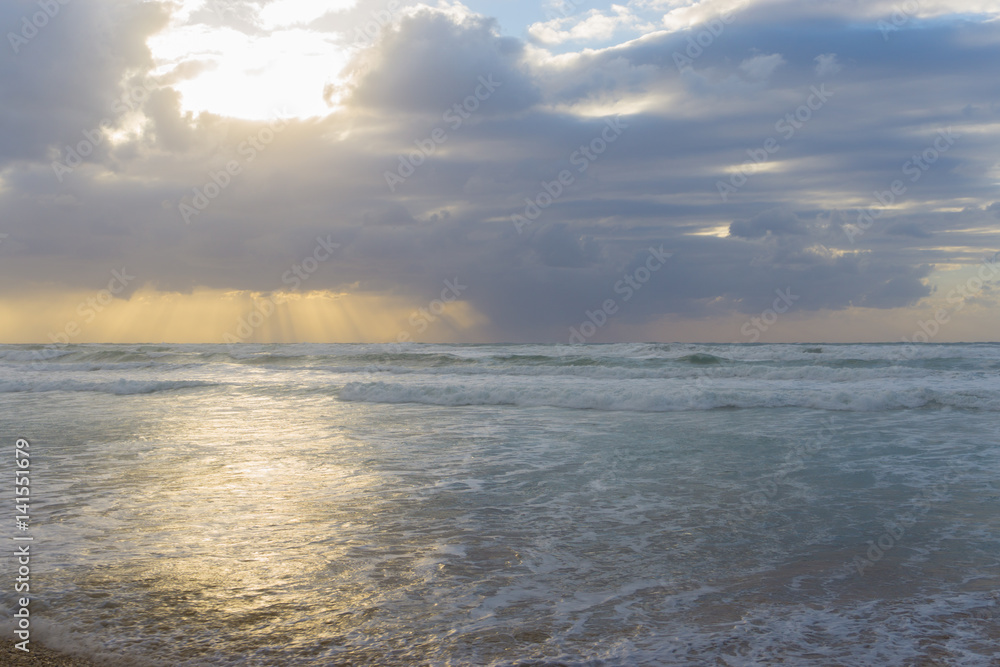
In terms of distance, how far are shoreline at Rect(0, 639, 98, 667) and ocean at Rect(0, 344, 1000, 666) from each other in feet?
0.30

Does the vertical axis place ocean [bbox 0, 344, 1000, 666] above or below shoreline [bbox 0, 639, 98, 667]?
below

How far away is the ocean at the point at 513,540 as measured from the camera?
425 cm

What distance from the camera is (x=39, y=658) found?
3.97m

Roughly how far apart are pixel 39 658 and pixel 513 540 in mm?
3817

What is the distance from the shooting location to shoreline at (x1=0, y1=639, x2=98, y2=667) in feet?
12.8

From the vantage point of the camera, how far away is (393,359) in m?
39.0

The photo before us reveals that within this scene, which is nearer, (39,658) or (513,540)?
(39,658)

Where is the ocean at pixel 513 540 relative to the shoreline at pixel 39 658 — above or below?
below

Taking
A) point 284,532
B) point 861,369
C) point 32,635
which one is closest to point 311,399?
point 284,532

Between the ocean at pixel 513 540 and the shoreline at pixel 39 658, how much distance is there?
0.30ft

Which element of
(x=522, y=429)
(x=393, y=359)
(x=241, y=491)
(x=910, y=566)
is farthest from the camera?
(x=393, y=359)

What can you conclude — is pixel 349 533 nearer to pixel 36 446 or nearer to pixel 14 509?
pixel 14 509

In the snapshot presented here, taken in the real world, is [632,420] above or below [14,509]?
below

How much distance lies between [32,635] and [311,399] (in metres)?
17.9
